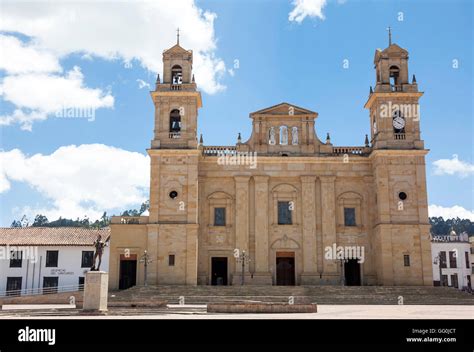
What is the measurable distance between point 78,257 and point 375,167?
2555 centimetres

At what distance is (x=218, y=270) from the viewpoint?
38.6m

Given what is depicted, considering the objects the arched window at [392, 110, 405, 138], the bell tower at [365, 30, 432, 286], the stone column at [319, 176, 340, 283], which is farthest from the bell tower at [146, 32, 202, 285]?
the arched window at [392, 110, 405, 138]

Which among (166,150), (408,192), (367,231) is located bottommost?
(367,231)

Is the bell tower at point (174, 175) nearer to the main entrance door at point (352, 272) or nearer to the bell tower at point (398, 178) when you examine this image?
the main entrance door at point (352, 272)

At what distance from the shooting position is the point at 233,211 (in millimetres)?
39031

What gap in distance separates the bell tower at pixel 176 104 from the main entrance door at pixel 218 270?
8010mm

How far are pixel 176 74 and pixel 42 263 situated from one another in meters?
19.8

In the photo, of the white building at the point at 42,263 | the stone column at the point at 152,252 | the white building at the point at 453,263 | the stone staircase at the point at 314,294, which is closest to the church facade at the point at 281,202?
the stone column at the point at 152,252

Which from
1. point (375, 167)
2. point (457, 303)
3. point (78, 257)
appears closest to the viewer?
point (457, 303)

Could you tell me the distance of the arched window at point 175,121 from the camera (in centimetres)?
3916

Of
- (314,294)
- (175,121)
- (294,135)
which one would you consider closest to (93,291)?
(314,294)

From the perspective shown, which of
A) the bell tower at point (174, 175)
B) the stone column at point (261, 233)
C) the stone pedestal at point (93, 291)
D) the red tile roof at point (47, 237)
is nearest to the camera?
the stone pedestal at point (93, 291)
